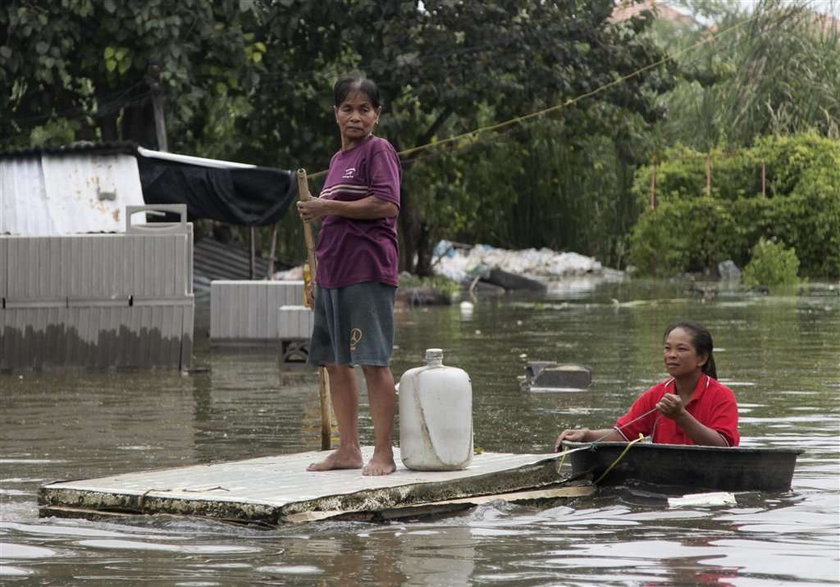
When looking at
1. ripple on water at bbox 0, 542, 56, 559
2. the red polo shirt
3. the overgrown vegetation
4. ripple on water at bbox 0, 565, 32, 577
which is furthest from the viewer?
the overgrown vegetation

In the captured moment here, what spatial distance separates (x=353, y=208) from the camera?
25.0 feet

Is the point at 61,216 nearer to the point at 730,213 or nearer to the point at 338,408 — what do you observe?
the point at 338,408

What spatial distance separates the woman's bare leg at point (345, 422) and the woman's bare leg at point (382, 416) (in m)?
0.17

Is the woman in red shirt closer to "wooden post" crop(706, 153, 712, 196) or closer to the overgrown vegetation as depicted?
"wooden post" crop(706, 153, 712, 196)

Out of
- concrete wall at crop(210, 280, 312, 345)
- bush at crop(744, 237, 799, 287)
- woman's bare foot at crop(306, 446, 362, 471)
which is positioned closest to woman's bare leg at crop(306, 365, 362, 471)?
woman's bare foot at crop(306, 446, 362, 471)

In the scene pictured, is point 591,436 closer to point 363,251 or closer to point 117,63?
point 363,251

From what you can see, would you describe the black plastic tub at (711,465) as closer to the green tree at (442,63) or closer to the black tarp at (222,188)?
the black tarp at (222,188)

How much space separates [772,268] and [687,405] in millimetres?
29515

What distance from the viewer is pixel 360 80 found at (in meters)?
7.78

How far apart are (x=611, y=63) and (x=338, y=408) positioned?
21.8 meters

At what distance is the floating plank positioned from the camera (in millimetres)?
7000

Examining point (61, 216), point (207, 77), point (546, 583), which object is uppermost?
point (207, 77)

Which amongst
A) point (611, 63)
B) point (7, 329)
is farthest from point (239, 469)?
point (611, 63)

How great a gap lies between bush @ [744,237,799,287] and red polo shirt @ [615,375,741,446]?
92.8 ft
